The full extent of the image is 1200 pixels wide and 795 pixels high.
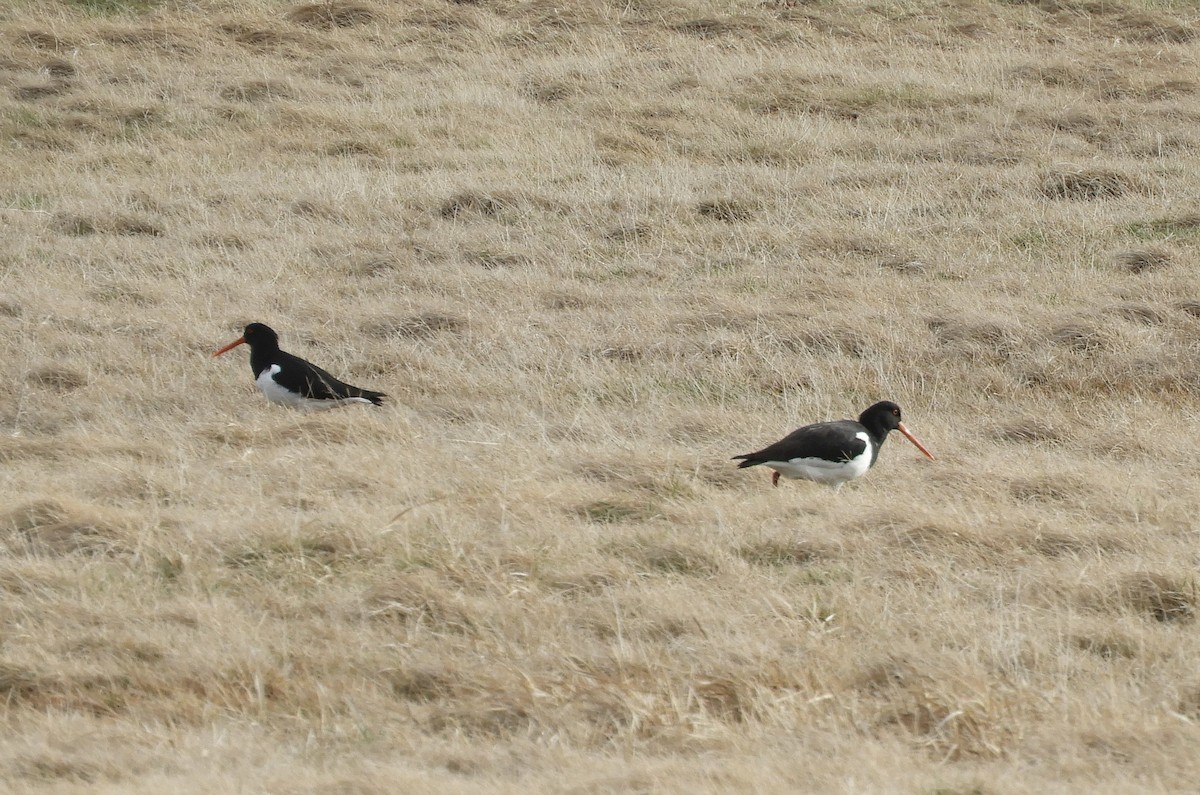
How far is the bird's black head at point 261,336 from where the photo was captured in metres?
9.70

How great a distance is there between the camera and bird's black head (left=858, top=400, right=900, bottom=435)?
8312 millimetres

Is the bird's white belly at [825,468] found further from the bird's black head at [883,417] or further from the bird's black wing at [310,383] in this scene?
the bird's black wing at [310,383]

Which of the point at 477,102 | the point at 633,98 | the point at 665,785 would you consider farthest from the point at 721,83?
the point at 665,785

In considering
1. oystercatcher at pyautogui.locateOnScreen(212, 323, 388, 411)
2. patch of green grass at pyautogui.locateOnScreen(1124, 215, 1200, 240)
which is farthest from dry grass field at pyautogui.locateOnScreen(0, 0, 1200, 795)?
oystercatcher at pyautogui.locateOnScreen(212, 323, 388, 411)

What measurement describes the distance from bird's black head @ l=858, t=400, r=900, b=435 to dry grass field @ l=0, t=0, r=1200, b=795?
0.30 meters

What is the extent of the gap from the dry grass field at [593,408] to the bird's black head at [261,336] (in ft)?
1.60

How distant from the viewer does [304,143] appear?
16.4 metres

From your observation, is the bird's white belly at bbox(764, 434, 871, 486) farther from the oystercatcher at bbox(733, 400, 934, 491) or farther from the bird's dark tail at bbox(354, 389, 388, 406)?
the bird's dark tail at bbox(354, 389, 388, 406)

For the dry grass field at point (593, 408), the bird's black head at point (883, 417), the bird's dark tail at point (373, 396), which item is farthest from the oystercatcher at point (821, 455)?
the bird's dark tail at point (373, 396)

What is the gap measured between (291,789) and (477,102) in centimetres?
1407

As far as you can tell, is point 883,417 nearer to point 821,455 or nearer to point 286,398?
point 821,455

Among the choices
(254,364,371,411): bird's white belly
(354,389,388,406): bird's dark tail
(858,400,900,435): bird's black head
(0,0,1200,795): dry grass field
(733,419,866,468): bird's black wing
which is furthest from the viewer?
(354,389,388,406): bird's dark tail

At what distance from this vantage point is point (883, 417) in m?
8.34

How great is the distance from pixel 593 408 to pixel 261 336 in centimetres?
237
